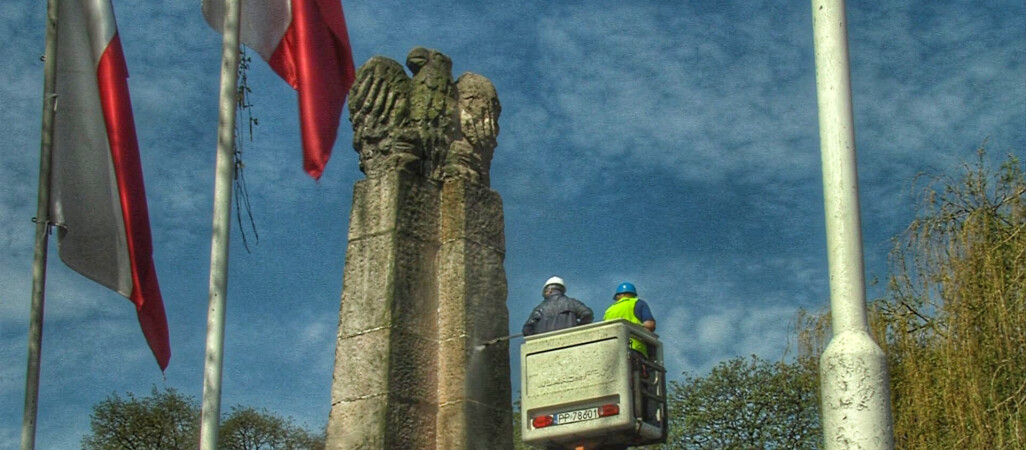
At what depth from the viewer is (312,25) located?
14.3 metres

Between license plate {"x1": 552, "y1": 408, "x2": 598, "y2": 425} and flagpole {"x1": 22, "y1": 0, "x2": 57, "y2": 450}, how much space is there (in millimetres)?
4455

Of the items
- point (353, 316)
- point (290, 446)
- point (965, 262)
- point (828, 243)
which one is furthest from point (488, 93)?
point (290, 446)

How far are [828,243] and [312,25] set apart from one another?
6.79 meters

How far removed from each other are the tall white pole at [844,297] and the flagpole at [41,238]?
6289mm

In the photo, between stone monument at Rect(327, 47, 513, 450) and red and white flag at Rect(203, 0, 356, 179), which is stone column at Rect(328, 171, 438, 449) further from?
red and white flag at Rect(203, 0, 356, 179)

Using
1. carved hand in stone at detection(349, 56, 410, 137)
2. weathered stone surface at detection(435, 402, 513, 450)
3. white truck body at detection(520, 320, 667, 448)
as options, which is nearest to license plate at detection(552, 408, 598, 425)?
white truck body at detection(520, 320, 667, 448)

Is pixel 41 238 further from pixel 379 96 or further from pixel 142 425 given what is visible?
pixel 142 425

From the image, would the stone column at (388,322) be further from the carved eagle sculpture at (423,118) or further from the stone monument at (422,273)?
the carved eagle sculpture at (423,118)

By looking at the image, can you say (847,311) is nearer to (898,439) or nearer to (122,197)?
(122,197)

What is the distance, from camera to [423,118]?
15.0m

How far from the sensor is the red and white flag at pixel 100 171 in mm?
12844

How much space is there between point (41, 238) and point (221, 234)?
1399 mm

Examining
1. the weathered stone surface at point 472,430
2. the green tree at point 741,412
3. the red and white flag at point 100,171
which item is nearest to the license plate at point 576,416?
the weathered stone surface at point 472,430

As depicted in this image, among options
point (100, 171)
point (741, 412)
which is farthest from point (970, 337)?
point (741, 412)
